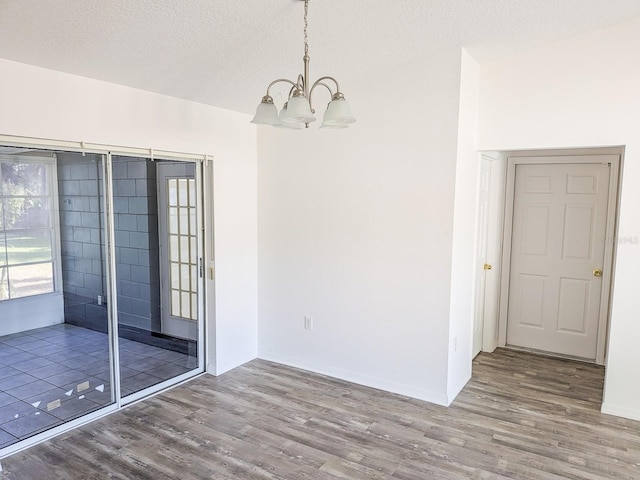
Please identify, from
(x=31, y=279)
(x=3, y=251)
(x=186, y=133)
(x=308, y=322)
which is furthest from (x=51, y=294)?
(x=308, y=322)

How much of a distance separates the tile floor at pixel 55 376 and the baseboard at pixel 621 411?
11.8ft

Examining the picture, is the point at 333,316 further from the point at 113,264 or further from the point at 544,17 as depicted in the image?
the point at 544,17

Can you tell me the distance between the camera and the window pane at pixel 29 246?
10.0ft

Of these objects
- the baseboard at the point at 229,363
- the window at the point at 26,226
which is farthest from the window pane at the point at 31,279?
the baseboard at the point at 229,363

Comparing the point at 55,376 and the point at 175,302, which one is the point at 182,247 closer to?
the point at 175,302

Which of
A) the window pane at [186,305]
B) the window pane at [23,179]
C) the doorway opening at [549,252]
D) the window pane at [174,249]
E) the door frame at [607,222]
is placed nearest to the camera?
the window pane at [23,179]

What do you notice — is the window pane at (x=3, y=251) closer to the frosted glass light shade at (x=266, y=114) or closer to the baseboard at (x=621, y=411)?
the frosted glass light shade at (x=266, y=114)

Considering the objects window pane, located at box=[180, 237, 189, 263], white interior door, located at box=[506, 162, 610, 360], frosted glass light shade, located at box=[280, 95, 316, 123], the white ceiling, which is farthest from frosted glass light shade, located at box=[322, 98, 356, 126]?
white interior door, located at box=[506, 162, 610, 360]

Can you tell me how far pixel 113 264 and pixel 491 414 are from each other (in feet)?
10.0

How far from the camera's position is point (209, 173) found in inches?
163

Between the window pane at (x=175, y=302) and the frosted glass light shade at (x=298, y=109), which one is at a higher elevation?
the frosted glass light shade at (x=298, y=109)

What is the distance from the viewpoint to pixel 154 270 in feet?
→ 13.0

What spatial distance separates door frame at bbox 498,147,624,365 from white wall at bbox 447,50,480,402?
3.24 feet

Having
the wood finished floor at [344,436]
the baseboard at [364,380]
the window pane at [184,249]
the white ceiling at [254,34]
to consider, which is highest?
the white ceiling at [254,34]
